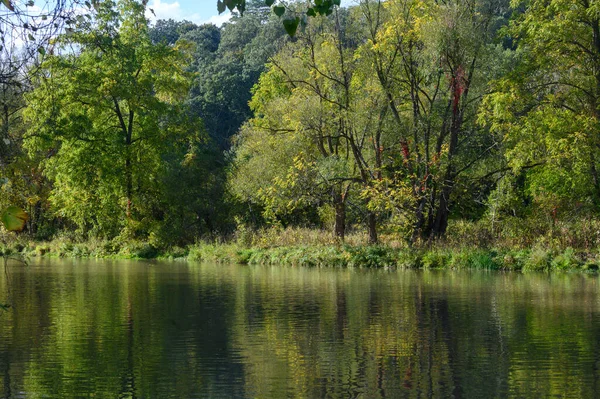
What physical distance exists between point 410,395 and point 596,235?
2103 centimetres

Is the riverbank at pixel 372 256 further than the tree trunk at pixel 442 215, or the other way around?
the tree trunk at pixel 442 215

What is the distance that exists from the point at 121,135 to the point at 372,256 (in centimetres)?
1855

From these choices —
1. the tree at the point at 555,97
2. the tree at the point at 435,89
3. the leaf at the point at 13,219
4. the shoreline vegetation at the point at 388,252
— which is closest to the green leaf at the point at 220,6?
the leaf at the point at 13,219

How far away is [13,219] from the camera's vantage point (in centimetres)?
568

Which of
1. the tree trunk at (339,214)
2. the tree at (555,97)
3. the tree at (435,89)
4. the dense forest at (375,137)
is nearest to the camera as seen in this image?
the tree at (555,97)

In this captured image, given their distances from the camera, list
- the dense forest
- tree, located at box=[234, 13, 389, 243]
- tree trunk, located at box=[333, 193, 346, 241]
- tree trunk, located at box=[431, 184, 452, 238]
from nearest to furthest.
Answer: the dense forest
tree trunk, located at box=[431, 184, 452, 238]
tree, located at box=[234, 13, 389, 243]
tree trunk, located at box=[333, 193, 346, 241]

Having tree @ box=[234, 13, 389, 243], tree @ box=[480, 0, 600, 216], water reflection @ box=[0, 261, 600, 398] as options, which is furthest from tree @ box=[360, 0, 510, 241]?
water reflection @ box=[0, 261, 600, 398]

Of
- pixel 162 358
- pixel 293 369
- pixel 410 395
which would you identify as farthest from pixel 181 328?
pixel 410 395

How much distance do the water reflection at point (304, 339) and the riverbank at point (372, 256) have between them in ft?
10.2

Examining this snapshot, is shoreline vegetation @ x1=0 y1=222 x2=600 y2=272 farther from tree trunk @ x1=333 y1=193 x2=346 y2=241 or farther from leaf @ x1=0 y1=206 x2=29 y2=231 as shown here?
leaf @ x1=0 y1=206 x2=29 y2=231

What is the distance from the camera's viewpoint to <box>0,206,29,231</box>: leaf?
221 inches

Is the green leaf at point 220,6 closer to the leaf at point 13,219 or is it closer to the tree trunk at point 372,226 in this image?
the leaf at point 13,219

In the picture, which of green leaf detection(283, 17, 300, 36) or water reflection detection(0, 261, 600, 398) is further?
water reflection detection(0, 261, 600, 398)

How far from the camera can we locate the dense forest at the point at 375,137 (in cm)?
3172
